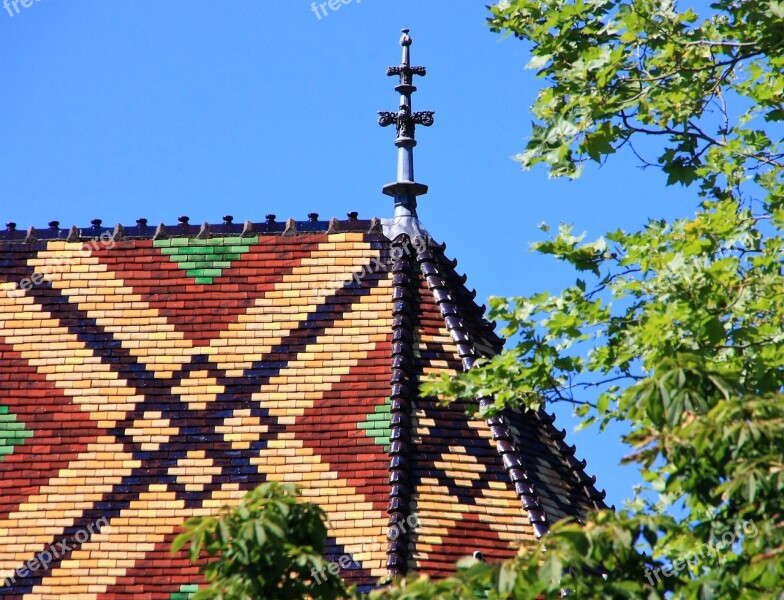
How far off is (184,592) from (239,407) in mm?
2015

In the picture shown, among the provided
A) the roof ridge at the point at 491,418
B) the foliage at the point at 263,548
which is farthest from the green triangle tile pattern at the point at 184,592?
the foliage at the point at 263,548

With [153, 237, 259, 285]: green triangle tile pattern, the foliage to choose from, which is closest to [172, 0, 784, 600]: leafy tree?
the foliage

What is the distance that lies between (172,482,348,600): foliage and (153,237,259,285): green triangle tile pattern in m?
6.87

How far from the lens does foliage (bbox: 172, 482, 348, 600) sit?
7332 millimetres

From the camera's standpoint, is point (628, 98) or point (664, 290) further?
point (628, 98)

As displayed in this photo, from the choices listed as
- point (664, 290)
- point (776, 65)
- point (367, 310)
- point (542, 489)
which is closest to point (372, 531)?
point (542, 489)

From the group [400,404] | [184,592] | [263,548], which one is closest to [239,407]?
[400,404]

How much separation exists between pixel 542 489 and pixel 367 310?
8.10ft

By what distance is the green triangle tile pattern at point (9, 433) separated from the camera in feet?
43.0

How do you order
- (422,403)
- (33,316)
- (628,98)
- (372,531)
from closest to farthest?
(628,98)
(372,531)
(422,403)
(33,316)

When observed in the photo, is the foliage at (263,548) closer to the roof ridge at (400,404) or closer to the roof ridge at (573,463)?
the roof ridge at (400,404)

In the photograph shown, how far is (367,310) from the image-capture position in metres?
13.8

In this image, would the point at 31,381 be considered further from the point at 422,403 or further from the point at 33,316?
the point at 422,403

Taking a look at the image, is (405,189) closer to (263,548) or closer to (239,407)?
(239,407)
